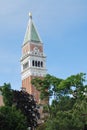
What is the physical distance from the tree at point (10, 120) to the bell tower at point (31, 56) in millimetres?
62768

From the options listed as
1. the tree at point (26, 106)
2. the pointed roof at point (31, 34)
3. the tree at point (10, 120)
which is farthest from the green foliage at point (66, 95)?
the pointed roof at point (31, 34)

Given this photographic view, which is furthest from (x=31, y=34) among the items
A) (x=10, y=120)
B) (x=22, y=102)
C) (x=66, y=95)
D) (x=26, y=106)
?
(x=10, y=120)

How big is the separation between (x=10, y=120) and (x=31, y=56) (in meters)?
67.2

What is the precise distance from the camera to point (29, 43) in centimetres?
11162

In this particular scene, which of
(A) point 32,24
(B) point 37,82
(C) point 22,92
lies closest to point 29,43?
(A) point 32,24

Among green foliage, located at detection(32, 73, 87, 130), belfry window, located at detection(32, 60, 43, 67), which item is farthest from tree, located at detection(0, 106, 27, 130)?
belfry window, located at detection(32, 60, 43, 67)

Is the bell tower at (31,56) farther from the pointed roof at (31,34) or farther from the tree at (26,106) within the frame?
the tree at (26,106)

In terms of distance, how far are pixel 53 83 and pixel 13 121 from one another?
700 inches

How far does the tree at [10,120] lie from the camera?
43.2 meters

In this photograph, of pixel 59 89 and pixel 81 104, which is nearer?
pixel 81 104

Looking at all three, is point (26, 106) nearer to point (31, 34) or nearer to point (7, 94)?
point (7, 94)

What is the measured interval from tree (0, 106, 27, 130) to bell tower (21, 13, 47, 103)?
206 feet

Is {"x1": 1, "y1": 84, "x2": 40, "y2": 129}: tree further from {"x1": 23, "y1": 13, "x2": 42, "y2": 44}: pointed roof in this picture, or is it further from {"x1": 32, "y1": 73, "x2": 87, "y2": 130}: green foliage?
{"x1": 23, "y1": 13, "x2": 42, "y2": 44}: pointed roof

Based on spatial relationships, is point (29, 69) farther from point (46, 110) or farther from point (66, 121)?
point (66, 121)
